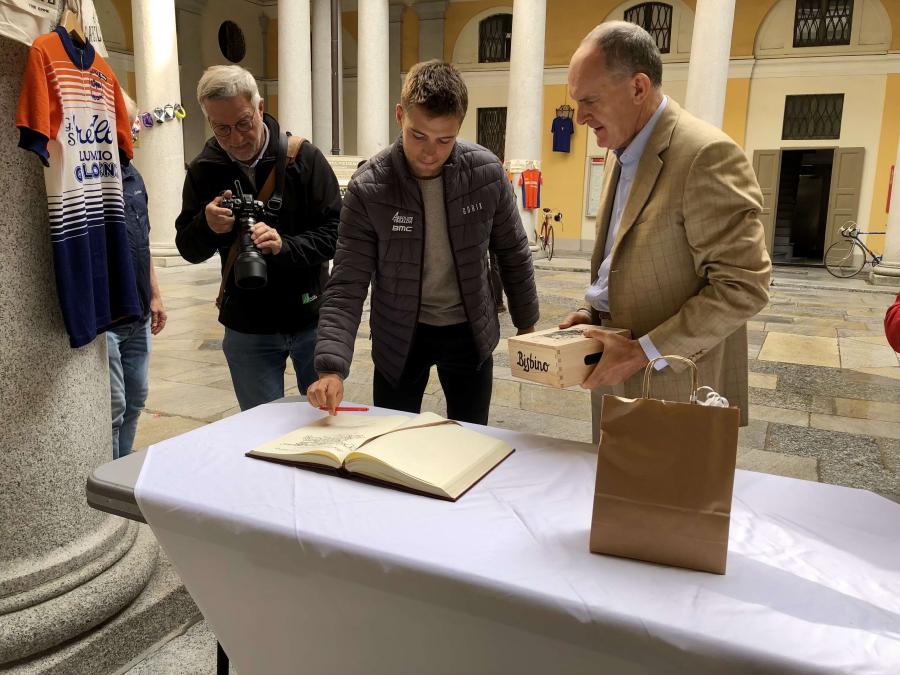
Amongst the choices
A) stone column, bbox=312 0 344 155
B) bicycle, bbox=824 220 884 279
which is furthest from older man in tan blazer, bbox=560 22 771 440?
stone column, bbox=312 0 344 155

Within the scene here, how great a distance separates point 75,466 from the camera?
2039 mm

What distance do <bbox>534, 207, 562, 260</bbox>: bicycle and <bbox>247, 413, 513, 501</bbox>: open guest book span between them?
46.3 ft

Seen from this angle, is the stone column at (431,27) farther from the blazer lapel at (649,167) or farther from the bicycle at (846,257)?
the blazer lapel at (649,167)

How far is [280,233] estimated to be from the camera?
2619 millimetres

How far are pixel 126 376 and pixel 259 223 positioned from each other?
3.76 feet

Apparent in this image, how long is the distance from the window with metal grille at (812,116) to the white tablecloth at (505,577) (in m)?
17.1

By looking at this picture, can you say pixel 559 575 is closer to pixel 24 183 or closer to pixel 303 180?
pixel 24 183

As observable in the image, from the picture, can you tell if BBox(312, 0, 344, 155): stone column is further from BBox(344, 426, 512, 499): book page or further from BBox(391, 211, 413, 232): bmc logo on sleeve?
BBox(344, 426, 512, 499): book page

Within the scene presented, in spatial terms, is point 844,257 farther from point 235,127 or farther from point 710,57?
point 235,127

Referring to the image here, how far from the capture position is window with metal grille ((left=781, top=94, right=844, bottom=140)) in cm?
1590

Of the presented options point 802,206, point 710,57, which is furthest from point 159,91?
point 802,206

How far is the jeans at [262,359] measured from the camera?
105 inches

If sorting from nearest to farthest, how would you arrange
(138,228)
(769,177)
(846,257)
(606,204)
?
(606,204) → (138,228) → (846,257) → (769,177)

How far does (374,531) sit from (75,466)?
47.3 inches
